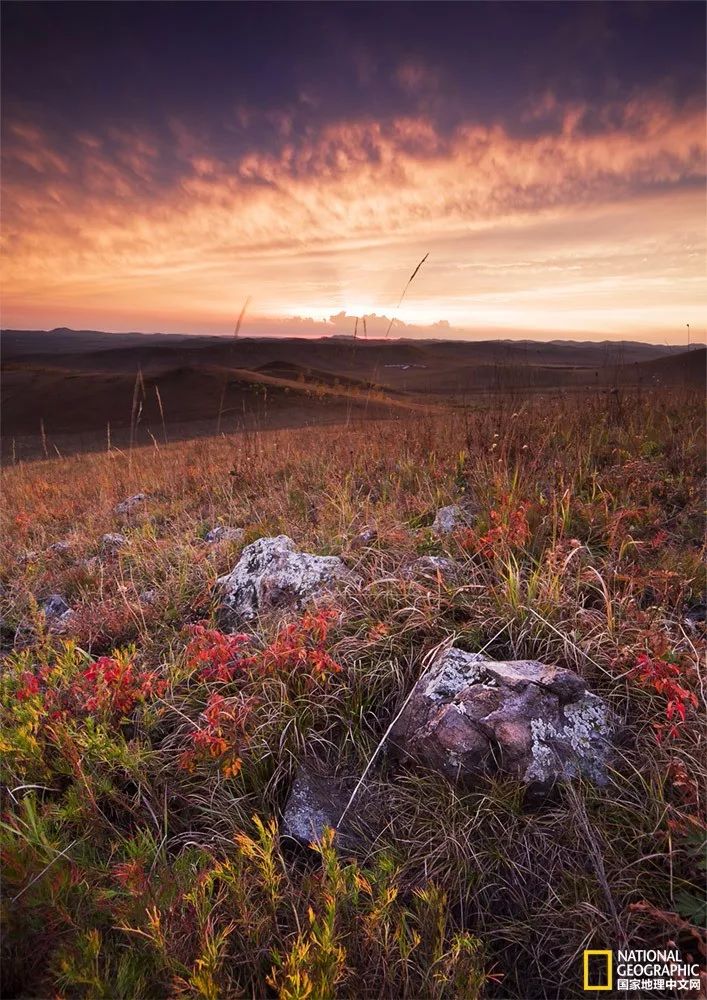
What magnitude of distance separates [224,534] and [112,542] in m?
1.25

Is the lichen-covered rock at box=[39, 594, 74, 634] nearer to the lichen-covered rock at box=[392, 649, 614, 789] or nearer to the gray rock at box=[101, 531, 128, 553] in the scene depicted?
the gray rock at box=[101, 531, 128, 553]

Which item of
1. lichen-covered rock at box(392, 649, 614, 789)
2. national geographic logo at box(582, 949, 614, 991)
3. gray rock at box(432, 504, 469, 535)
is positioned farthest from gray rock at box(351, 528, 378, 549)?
national geographic logo at box(582, 949, 614, 991)

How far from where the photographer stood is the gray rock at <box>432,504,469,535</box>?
3600mm

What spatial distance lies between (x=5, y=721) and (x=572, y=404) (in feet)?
24.5

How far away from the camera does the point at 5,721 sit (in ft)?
7.30

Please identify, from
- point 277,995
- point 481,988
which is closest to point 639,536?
point 481,988

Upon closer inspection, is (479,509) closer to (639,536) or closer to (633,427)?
(639,536)

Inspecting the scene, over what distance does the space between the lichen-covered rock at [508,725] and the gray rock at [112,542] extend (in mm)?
3547

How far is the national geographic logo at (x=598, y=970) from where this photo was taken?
1350 millimetres

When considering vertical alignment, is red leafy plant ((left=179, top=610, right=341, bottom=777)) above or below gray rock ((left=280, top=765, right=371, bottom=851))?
above

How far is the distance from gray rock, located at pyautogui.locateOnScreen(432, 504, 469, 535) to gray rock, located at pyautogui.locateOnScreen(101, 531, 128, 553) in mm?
2848

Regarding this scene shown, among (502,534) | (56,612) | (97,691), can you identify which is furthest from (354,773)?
(56,612)

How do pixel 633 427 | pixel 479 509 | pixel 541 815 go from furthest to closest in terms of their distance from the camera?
1. pixel 633 427
2. pixel 479 509
3. pixel 541 815

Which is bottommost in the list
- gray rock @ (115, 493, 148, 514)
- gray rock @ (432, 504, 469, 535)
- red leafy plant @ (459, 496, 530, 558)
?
gray rock @ (115, 493, 148, 514)
